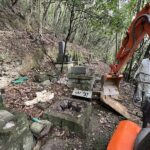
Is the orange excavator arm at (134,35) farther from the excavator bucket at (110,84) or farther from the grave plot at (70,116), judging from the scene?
the grave plot at (70,116)

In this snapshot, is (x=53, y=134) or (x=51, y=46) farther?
(x=51, y=46)

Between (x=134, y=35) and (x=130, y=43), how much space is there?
0.58 ft

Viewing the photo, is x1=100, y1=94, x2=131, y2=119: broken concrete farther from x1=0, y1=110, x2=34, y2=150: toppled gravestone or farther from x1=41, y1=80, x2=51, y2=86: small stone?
x1=0, y1=110, x2=34, y2=150: toppled gravestone

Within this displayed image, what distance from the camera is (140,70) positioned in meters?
4.96

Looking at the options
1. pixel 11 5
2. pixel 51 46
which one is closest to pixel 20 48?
pixel 51 46

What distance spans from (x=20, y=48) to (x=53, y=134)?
369 centimetres

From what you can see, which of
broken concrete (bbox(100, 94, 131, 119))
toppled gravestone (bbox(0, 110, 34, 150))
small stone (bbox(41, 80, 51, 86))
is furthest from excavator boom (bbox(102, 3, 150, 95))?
toppled gravestone (bbox(0, 110, 34, 150))

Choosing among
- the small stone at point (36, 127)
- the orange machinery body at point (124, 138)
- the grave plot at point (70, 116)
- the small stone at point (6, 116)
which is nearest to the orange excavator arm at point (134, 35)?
the grave plot at point (70, 116)

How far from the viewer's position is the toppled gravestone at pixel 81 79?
185 inches

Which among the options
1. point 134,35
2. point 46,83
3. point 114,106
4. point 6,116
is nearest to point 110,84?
point 114,106

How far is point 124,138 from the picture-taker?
2492 millimetres

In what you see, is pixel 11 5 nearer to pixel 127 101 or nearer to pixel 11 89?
pixel 11 89

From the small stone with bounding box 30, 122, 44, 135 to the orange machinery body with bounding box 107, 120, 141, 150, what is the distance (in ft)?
4.11

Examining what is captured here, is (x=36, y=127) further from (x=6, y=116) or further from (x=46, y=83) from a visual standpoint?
(x=46, y=83)
